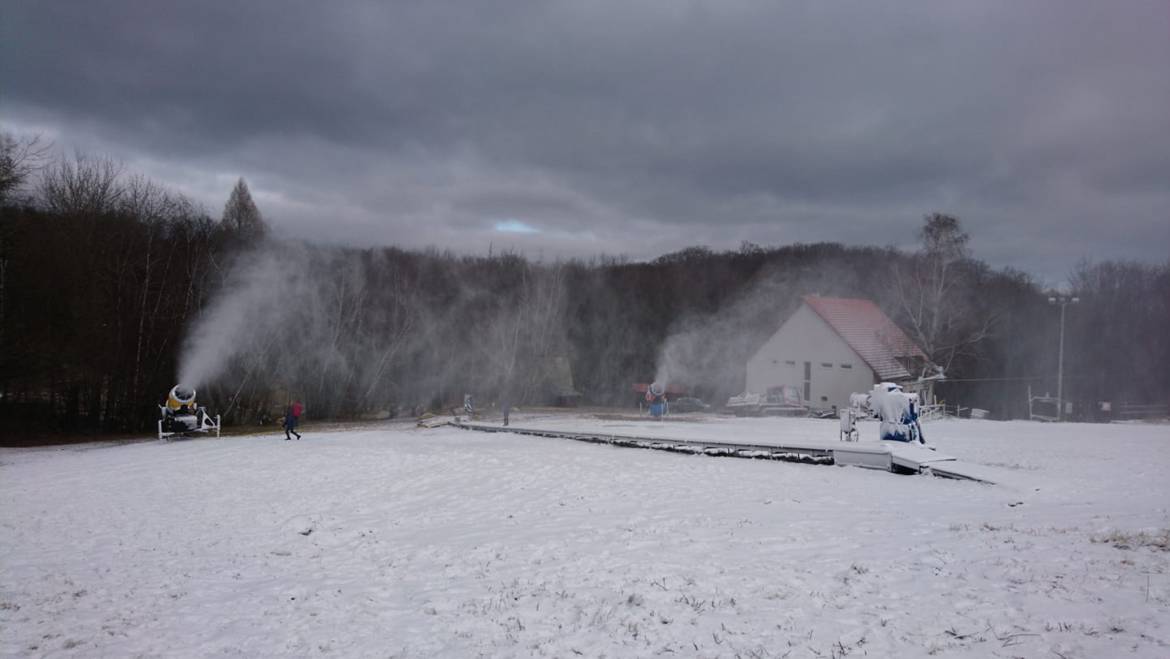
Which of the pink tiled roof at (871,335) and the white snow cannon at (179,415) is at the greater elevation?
the pink tiled roof at (871,335)

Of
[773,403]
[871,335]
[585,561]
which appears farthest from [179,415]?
[871,335]

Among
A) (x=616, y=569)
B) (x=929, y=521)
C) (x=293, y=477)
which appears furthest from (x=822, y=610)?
(x=293, y=477)

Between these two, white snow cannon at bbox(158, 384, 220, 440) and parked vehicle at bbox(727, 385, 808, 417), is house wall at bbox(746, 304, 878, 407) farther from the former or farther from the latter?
white snow cannon at bbox(158, 384, 220, 440)

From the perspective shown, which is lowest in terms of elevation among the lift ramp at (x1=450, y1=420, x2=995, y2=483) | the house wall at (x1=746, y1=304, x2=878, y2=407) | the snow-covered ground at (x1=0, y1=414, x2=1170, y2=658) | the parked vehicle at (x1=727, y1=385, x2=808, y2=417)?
the snow-covered ground at (x1=0, y1=414, x2=1170, y2=658)

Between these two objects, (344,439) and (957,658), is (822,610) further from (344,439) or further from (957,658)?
(344,439)

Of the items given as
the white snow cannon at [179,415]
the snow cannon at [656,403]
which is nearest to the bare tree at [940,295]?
Result: the snow cannon at [656,403]

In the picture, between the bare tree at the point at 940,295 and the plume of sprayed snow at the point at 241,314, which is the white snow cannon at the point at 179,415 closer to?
the plume of sprayed snow at the point at 241,314

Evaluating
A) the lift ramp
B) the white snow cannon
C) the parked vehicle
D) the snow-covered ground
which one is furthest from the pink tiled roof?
the white snow cannon

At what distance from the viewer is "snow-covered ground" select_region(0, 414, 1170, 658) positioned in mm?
6586

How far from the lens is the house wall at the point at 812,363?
135 feet

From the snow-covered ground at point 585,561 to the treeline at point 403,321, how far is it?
19461mm

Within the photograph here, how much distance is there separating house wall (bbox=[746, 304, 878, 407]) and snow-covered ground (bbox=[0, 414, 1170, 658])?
23.8 metres

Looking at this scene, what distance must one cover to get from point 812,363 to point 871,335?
3.90 m

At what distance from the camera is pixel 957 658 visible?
568 centimetres
